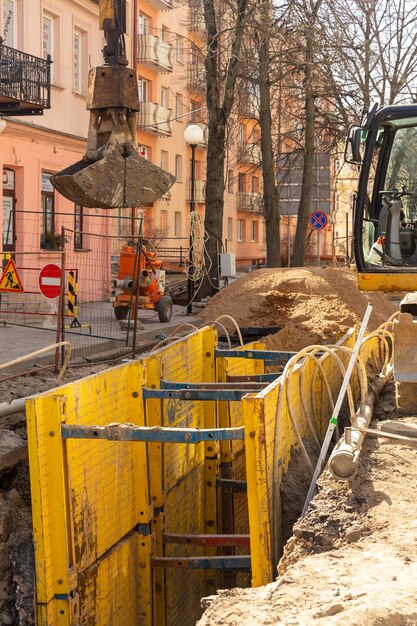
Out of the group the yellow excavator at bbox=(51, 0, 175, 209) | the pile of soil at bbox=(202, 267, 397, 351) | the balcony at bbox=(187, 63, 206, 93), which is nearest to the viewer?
the yellow excavator at bbox=(51, 0, 175, 209)

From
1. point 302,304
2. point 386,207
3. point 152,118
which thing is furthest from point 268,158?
point 386,207

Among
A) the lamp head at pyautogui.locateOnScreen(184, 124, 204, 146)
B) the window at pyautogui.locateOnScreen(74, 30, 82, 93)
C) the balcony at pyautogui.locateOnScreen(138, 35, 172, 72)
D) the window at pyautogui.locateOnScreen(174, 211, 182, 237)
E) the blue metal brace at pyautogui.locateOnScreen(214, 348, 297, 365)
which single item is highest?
the balcony at pyautogui.locateOnScreen(138, 35, 172, 72)

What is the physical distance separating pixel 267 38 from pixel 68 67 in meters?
5.63

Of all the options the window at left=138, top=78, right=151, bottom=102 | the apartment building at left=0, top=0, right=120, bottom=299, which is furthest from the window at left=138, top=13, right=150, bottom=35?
the apartment building at left=0, top=0, right=120, bottom=299

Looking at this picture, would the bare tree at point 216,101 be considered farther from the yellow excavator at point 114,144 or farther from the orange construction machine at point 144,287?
the yellow excavator at point 114,144

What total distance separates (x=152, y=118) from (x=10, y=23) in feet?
56.9

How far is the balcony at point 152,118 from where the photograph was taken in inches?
1523

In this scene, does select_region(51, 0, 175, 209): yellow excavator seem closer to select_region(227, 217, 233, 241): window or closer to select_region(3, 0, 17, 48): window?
select_region(3, 0, 17, 48): window

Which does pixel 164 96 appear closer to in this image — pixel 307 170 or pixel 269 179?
pixel 307 170

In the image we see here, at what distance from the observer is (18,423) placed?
27.8 ft

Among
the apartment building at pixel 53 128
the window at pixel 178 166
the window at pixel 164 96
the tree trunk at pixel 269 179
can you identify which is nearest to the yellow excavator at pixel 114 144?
the apartment building at pixel 53 128

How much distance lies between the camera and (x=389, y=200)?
30.6 ft

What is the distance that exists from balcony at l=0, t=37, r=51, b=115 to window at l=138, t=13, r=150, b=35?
722 inches

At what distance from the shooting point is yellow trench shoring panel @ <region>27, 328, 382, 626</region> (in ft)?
18.9
